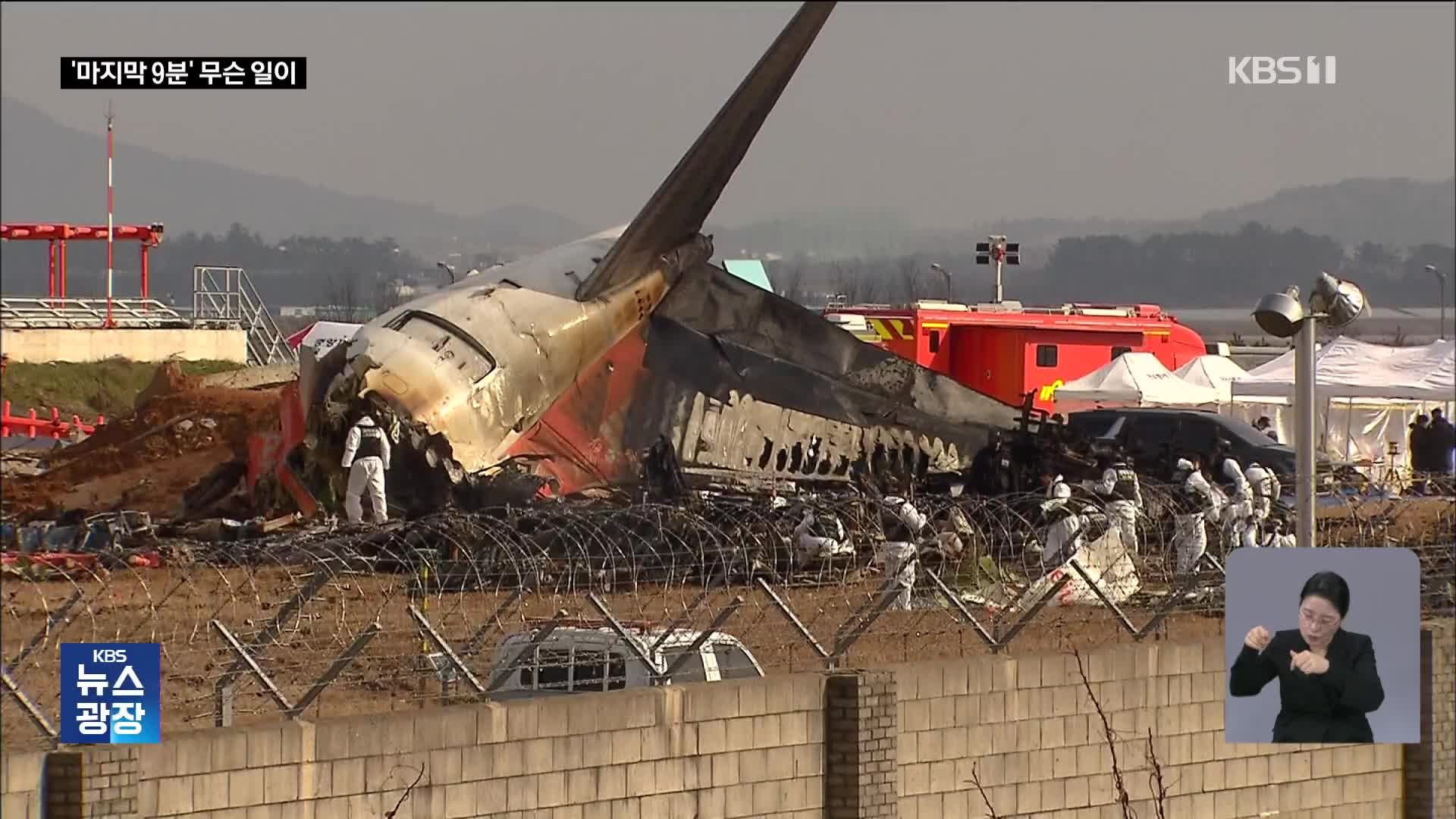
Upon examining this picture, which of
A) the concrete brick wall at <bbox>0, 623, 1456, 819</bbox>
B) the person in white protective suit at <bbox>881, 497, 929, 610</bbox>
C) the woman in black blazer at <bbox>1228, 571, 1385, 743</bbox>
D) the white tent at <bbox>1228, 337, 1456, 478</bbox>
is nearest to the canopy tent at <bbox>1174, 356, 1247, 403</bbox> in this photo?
the white tent at <bbox>1228, 337, 1456, 478</bbox>

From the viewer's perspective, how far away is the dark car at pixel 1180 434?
1364 inches

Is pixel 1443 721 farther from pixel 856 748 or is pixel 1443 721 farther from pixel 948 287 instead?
pixel 948 287

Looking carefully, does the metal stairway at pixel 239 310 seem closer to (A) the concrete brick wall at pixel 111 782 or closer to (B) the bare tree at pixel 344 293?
(B) the bare tree at pixel 344 293

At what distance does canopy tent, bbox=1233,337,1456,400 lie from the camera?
131 ft

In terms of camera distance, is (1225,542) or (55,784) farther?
(1225,542)

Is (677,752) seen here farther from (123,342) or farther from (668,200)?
(123,342)

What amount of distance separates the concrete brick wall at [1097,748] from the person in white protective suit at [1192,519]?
70.1 inches

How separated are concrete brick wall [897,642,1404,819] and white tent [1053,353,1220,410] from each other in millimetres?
23147

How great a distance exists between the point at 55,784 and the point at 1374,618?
24.7 feet

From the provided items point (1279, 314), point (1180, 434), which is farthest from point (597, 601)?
point (1180, 434)

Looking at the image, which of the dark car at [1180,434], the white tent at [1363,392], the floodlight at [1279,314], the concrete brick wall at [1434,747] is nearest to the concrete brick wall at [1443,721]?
the concrete brick wall at [1434,747]

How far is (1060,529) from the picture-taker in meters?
20.1

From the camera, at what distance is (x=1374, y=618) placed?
14.0m

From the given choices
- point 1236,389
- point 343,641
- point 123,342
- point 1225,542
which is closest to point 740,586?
point 343,641
